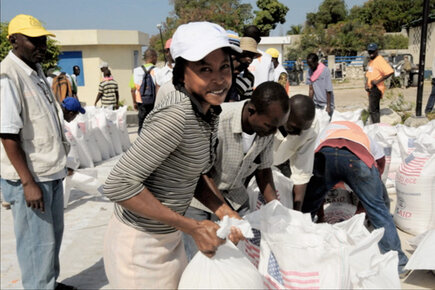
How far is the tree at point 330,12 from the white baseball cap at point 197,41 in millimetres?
40172

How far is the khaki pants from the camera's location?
1.27 m

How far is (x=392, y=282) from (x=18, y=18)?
2.12 m

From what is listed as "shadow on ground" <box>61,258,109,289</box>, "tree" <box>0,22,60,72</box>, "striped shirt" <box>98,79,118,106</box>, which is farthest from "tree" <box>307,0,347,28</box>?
"shadow on ground" <box>61,258,109,289</box>

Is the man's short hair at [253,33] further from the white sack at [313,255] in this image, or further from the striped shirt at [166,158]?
the striped shirt at [166,158]

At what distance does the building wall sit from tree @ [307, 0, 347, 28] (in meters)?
28.6

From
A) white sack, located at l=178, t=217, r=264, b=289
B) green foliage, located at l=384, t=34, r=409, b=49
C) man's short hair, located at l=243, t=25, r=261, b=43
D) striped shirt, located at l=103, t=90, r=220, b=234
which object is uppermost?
green foliage, located at l=384, t=34, r=409, b=49

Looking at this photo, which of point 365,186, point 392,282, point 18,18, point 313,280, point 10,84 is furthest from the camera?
point 365,186

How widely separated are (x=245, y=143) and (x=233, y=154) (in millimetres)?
112

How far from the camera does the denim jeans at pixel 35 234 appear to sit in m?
2.03

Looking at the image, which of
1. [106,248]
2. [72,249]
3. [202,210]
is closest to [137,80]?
[72,249]

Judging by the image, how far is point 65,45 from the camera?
554 inches

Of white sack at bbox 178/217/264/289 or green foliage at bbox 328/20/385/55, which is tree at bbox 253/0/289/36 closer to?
green foliage at bbox 328/20/385/55

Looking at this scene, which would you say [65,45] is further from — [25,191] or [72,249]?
[25,191]

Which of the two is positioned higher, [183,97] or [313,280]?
[183,97]
